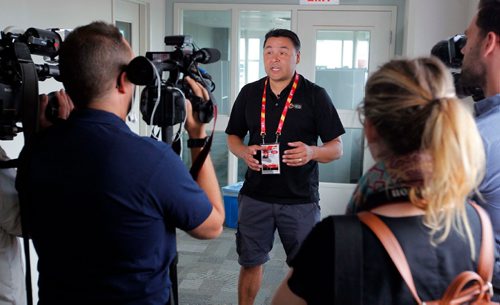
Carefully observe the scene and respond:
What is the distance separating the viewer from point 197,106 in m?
1.31

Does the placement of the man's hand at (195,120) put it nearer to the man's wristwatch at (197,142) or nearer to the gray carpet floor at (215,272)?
the man's wristwatch at (197,142)

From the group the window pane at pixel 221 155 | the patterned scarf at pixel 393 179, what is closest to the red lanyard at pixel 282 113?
the patterned scarf at pixel 393 179

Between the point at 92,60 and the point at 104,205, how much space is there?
327mm

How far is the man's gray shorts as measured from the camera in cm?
241

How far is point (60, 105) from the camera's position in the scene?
1.37 metres

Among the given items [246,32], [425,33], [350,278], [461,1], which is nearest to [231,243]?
[246,32]

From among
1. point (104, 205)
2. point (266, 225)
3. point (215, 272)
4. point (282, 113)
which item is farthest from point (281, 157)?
point (104, 205)

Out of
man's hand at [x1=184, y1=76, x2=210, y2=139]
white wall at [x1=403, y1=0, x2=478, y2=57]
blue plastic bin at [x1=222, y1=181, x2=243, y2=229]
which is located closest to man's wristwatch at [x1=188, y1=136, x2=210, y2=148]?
man's hand at [x1=184, y1=76, x2=210, y2=139]

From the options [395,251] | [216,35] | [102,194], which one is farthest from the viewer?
[216,35]

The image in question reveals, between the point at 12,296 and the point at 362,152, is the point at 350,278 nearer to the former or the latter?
the point at 12,296

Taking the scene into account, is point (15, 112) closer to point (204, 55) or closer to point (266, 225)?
point (204, 55)

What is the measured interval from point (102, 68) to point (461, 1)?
343 centimetres

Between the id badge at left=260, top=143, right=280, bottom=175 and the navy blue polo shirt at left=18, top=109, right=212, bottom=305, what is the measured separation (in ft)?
4.06

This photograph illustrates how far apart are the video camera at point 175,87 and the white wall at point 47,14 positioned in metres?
1.41
